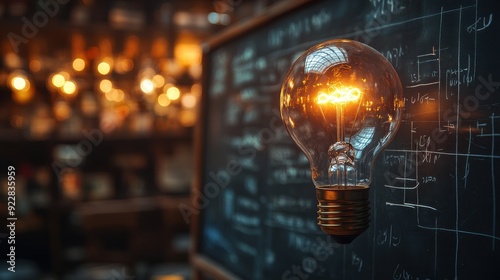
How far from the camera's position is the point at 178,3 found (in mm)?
5422

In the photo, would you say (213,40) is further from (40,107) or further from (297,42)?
(40,107)

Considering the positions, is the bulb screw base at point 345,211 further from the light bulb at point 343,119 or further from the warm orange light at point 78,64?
the warm orange light at point 78,64

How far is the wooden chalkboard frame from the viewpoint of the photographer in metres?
1.70

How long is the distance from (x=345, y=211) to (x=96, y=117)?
4.62 metres

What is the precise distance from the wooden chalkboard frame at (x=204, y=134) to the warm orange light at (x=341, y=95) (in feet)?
2.27

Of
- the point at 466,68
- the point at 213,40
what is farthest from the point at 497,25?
the point at 213,40

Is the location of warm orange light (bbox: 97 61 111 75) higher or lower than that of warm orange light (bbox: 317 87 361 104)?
higher

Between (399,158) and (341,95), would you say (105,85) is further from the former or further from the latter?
(341,95)

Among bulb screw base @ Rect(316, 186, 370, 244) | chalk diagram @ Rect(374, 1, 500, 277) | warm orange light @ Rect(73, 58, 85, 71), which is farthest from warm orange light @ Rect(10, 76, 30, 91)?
bulb screw base @ Rect(316, 186, 370, 244)

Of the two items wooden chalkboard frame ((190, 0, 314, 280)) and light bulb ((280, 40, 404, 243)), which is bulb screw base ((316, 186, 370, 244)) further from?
wooden chalkboard frame ((190, 0, 314, 280))

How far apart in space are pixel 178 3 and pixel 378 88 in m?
4.78

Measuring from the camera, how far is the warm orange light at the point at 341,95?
893mm

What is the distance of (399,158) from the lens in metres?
1.10

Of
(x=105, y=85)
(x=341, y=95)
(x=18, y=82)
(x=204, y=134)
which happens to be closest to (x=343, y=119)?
(x=341, y=95)
